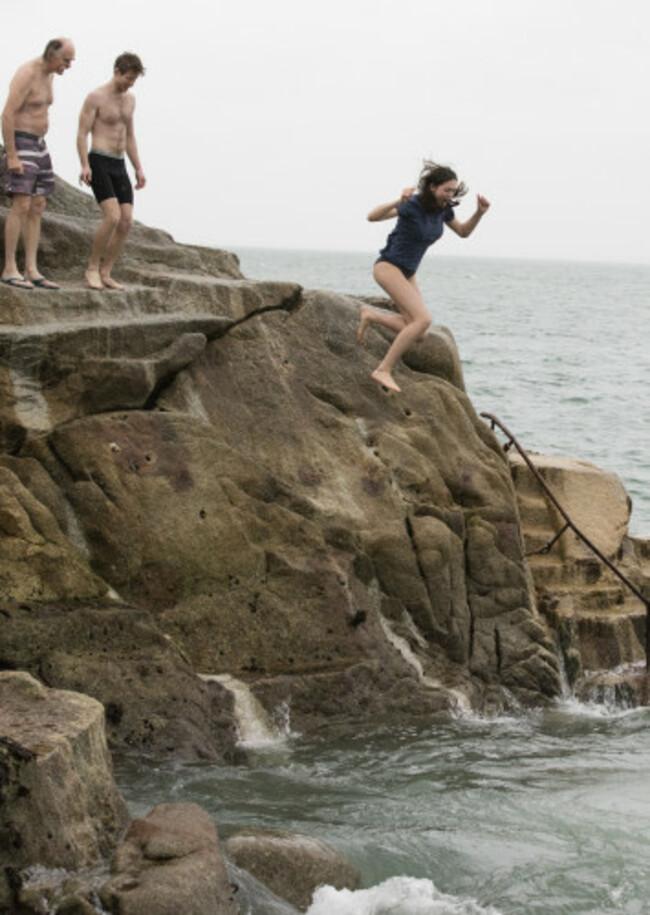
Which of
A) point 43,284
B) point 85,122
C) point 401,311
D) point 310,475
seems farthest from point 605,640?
point 85,122

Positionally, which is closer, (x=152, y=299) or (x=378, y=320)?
(x=152, y=299)

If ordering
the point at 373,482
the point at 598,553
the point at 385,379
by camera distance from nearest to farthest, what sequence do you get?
the point at 373,482 → the point at 385,379 → the point at 598,553

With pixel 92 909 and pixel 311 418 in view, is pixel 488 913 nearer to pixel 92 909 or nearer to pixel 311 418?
pixel 92 909

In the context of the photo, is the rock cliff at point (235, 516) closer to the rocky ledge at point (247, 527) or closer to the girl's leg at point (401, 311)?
the rocky ledge at point (247, 527)

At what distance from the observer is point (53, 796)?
22.8 feet

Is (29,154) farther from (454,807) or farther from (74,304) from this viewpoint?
(454,807)

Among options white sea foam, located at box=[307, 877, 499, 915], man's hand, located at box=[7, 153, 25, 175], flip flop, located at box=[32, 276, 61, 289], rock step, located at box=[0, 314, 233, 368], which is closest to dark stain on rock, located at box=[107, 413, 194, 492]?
rock step, located at box=[0, 314, 233, 368]

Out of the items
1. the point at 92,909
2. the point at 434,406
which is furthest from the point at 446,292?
the point at 92,909

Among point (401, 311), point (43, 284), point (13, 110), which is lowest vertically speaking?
point (43, 284)

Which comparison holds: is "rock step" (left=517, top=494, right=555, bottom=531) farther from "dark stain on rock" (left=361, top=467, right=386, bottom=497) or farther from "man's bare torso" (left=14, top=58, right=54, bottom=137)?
"man's bare torso" (left=14, top=58, right=54, bottom=137)

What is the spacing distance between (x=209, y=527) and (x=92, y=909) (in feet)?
13.2

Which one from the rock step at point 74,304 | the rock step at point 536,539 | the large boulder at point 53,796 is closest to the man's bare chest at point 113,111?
the rock step at point 74,304

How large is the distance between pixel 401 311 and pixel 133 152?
240 cm

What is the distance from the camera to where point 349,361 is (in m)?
11.8
